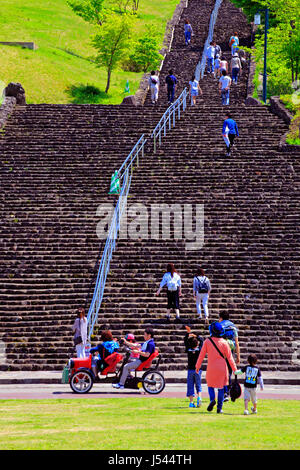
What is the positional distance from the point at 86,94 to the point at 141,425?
131 feet

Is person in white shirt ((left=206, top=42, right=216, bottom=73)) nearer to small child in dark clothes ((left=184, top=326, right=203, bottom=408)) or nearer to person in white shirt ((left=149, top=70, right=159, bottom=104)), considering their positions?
person in white shirt ((left=149, top=70, right=159, bottom=104))

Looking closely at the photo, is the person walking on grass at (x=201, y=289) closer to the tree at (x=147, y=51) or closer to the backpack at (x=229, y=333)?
the backpack at (x=229, y=333)

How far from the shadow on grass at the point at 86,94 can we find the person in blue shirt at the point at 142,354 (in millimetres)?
32890

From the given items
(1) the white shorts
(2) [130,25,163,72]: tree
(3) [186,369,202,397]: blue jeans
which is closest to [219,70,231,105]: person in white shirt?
(2) [130,25,163,72]: tree

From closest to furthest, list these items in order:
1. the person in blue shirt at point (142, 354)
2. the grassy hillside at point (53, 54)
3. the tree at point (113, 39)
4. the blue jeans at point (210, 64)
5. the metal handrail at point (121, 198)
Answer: the person in blue shirt at point (142, 354) < the metal handrail at point (121, 198) < the blue jeans at point (210, 64) < the grassy hillside at point (53, 54) < the tree at point (113, 39)

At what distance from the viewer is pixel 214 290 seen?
22750 mm

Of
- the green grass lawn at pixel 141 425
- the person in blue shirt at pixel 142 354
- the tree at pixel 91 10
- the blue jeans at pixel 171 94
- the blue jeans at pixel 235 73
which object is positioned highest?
the tree at pixel 91 10

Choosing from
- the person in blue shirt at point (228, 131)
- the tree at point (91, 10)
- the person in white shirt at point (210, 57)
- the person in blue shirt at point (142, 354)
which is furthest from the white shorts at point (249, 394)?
the tree at point (91, 10)

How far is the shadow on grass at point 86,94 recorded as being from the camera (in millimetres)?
48469

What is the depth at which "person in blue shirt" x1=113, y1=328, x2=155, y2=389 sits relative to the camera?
53.4 ft

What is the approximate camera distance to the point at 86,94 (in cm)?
4978

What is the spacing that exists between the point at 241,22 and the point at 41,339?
130 ft
